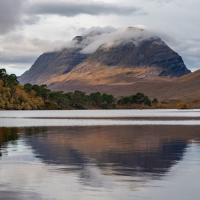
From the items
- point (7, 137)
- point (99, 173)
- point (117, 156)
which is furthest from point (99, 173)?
point (7, 137)

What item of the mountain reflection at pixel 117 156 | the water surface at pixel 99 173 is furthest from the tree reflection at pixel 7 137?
the water surface at pixel 99 173

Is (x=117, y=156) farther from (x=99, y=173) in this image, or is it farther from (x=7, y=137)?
(x=7, y=137)

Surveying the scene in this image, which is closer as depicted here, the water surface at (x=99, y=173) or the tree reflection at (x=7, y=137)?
the water surface at (x=99, y=173)

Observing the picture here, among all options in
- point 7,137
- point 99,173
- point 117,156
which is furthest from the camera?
point 7,137

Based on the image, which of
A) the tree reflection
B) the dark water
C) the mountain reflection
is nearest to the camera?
the dark water

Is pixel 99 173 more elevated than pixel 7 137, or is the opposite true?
pixel 7 137

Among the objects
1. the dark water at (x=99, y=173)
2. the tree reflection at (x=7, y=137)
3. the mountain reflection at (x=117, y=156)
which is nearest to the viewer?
the dark water at (x=99, y=173)

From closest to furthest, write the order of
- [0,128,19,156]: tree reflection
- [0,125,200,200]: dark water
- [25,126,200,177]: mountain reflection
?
1. [0,125,200,200]: dark water
2. [25,126,200,177]: mountain reflection
3. [0,128,19,156]: tree reflection

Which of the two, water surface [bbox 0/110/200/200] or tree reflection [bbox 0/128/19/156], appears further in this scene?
tree reflection [bbox 0/128/19/156]

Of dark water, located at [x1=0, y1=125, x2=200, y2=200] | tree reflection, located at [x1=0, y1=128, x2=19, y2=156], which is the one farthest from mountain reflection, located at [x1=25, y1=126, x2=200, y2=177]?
tree reflection, located at [x1=0, y1=128, x2=19, y2=156]

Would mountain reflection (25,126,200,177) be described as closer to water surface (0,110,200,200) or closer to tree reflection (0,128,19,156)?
water surface (0,110,200,200)

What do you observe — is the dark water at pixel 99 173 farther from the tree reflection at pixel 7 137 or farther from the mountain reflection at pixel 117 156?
the tree reflection at pixel 7 137

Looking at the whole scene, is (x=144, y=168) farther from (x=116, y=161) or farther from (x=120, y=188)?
(x=120, y=188)

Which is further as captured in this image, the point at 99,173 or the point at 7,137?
the point at 7,137
